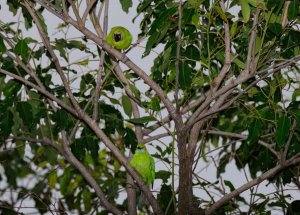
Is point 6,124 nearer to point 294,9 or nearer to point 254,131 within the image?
point 254,131

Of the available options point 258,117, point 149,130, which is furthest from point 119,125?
point 258,117

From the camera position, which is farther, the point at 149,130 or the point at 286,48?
the point at 149,130

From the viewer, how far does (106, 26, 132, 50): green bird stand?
8.78 ft

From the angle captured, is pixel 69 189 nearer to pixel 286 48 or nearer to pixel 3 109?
pixel 3 109

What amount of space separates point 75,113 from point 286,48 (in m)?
1.16

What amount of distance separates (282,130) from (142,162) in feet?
4.41

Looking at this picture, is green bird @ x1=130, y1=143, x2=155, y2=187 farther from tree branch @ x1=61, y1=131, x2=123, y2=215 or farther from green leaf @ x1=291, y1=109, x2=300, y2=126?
green leaf @ x1=291, y1=109, x2=300, y2=126

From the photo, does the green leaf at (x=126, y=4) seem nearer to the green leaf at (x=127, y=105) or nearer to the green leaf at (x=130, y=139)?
the green leaf at (x=127, y=105)

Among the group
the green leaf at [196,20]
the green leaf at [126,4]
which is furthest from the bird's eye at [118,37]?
the green leaf at [196,20]

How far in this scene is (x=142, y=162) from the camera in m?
3.53

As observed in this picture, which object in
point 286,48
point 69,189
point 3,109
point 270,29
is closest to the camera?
point 270,29

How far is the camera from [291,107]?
2.69 meters

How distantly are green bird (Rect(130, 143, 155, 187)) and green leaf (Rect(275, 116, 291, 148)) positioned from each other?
115 centimetres

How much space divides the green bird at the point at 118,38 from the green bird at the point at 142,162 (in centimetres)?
89
